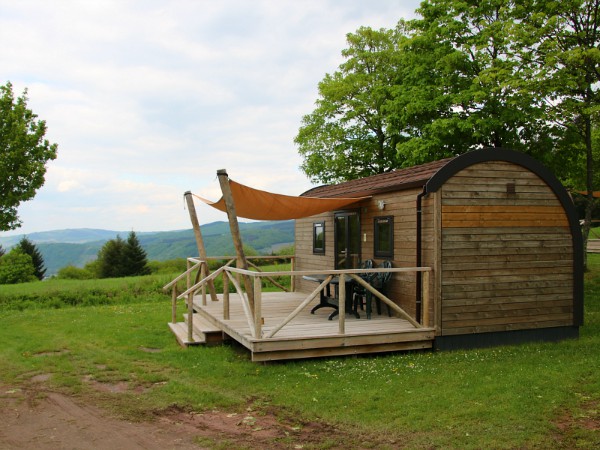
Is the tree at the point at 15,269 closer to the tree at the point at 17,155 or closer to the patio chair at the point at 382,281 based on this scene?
the tree at the point at 17,155

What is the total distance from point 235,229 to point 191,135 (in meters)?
9.03

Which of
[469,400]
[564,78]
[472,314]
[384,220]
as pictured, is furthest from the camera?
[564,78]

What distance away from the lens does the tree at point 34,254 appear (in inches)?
1344

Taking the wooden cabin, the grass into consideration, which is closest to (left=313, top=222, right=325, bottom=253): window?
the wooden cabin

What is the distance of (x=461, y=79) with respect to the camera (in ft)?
57.0

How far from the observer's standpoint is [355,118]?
24.3 m

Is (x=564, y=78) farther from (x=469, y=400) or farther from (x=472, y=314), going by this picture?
(x=469, y=400)

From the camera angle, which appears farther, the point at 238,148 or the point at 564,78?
the point at 238,148

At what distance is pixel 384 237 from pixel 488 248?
Result: 6.17 ft

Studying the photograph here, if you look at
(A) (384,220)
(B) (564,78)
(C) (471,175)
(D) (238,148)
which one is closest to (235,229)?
(A) (384,220)

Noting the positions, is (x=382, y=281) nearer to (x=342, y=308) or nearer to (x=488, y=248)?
(x=342, y=308)

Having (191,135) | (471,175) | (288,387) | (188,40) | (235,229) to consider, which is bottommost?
(288,387)

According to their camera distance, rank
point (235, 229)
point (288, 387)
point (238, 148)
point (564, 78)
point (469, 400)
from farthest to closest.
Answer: point (238, 148), point (564, 78), point (235, 229), point (288, 387), point (469, 400)

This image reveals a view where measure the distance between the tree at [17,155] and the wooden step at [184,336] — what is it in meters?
8.48
